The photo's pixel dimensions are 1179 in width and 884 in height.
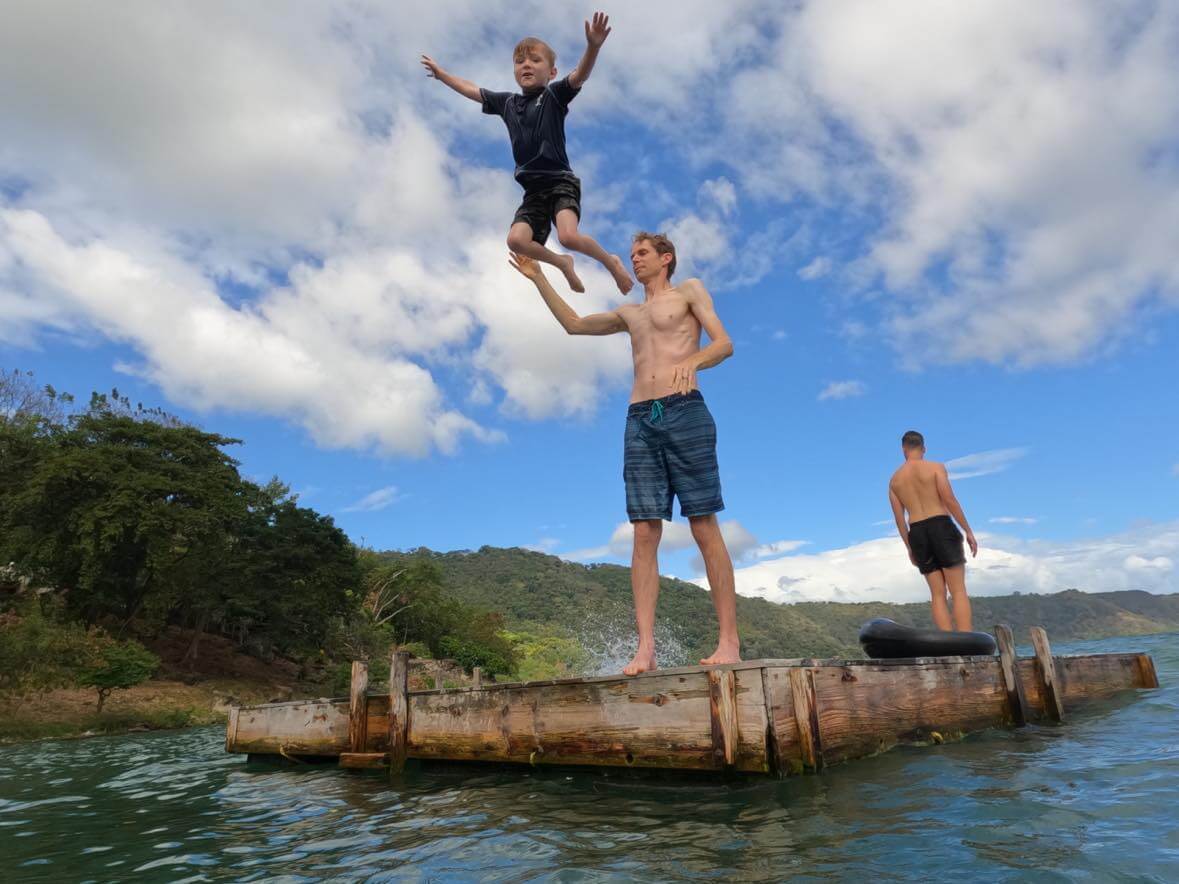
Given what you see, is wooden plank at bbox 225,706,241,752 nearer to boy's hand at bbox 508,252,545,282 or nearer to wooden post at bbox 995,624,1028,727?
boy's hand at bbox 508,252,545,282

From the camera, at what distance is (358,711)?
742 centimetres

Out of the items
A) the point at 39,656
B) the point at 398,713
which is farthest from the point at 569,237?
the point at 39,656

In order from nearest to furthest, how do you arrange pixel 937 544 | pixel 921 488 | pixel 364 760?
pixel 364 760
pixel 937 544
pixel 921 488

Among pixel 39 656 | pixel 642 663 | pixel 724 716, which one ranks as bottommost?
pixel 724 716

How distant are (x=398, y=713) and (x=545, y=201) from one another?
4849 millimetres

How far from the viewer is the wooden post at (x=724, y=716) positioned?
4270mm

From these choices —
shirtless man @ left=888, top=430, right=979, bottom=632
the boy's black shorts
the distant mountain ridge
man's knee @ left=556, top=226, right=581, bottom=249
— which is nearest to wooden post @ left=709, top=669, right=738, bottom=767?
man's knee @ left=556, top=226, right=581, bottom=249

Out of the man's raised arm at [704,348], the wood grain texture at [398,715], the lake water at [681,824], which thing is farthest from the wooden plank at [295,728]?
the man's raised arm at [704,348]

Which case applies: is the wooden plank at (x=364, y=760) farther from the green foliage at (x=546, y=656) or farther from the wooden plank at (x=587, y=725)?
the green foliage at (x=546, y=656)

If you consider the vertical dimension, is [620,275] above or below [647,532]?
above

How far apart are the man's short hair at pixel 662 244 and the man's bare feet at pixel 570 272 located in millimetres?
530

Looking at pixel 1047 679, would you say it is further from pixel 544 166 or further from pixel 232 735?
pixel 232 735

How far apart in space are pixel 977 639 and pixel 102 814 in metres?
8.28

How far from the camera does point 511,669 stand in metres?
57.1
